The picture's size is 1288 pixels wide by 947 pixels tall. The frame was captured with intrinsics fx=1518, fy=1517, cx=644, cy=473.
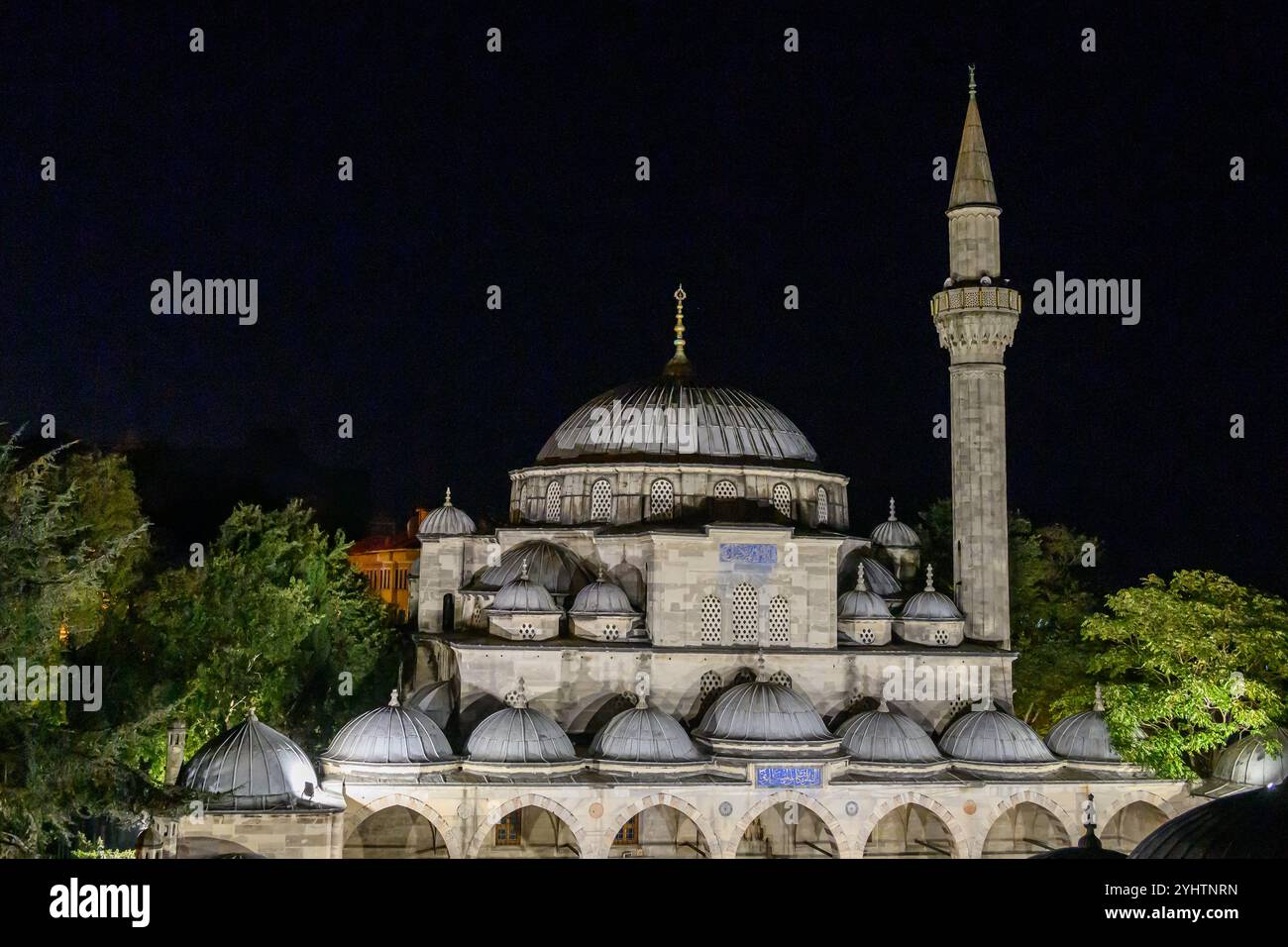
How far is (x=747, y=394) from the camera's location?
3644cm

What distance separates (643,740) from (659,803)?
3.80ft

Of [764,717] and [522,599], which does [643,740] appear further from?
[522,599]

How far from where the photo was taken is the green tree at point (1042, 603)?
125 ft

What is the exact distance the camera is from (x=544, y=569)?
33.3 metres

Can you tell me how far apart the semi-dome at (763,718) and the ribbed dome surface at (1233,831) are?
447 inches

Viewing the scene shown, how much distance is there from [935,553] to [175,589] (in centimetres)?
2313

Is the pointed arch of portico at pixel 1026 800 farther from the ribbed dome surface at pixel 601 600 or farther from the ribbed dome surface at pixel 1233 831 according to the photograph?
the ribbed dome surface at pixel 1233 831

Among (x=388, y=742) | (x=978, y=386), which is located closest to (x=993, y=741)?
(x=978, y=386)

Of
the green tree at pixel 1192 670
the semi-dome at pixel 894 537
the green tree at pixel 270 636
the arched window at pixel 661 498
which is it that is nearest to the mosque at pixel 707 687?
the arched window at pixel 661 498

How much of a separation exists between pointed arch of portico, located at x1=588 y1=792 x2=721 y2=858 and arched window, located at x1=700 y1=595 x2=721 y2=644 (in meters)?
4.72

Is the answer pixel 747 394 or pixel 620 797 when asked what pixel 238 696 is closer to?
pixel 620 797
